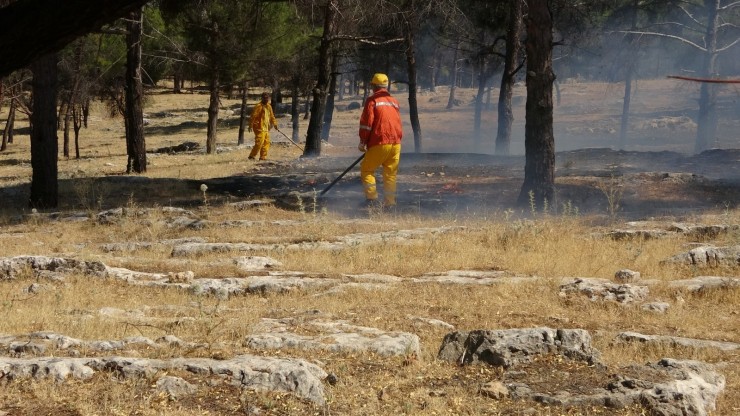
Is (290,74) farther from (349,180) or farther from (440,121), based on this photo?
(440,121)

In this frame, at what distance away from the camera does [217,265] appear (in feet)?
29.6

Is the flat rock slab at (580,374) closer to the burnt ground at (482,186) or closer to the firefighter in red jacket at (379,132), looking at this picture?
the burnt ground at (482,186)

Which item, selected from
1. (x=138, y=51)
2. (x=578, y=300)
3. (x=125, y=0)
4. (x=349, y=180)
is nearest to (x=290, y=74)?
(x=138, y=51)

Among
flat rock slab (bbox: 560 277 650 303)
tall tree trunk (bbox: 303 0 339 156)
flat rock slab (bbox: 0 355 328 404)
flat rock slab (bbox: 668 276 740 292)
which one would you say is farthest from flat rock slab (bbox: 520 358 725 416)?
tall tree trunk (bbox: 303 0 339 156)

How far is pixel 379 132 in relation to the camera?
12492 mm

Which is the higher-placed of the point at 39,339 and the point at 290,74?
the point at 290,74

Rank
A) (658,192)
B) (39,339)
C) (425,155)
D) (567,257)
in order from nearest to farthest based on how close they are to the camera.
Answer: (39,339) < (567,257) < (658,192) < (425,155)

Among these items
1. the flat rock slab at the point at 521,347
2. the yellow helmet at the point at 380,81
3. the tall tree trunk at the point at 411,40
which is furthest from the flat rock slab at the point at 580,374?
the tall tree trunk at the point at 411,40

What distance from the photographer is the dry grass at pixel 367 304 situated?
14.8ft

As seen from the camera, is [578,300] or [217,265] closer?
[578,300]

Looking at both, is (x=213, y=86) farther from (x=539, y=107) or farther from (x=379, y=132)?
(x=539, y=107)

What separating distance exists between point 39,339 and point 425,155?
1740 centimetres

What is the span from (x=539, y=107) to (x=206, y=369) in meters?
8.80

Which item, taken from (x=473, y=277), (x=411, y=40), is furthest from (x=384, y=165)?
(x=411, y=40)
